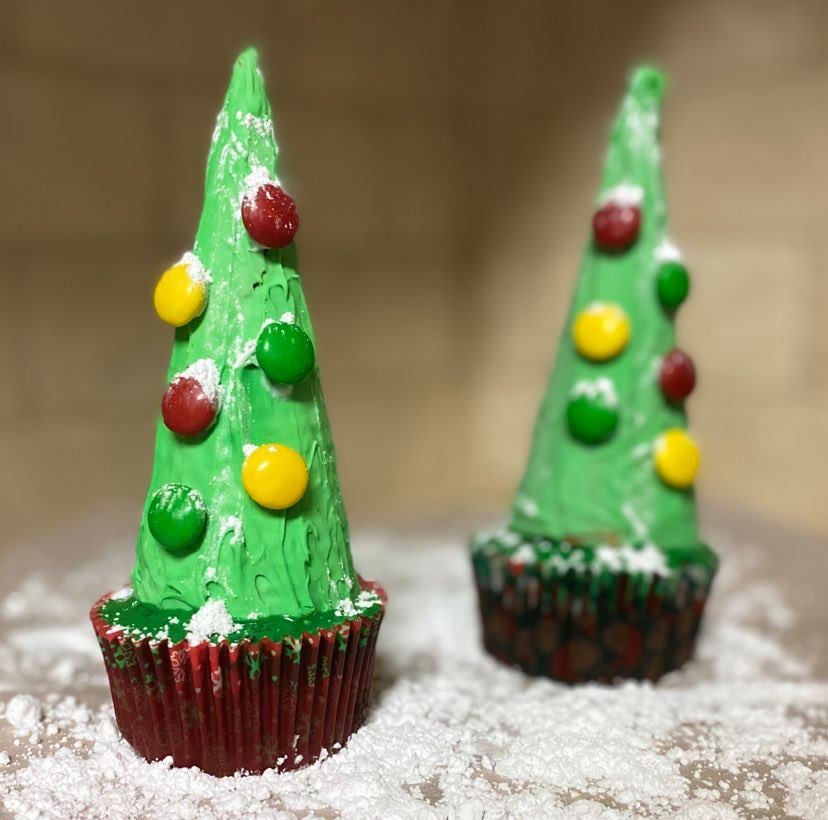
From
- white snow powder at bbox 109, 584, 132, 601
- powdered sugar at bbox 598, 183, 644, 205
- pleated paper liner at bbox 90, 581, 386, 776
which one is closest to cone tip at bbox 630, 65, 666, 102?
powdered sugar at bbox 598, 183, 644, 205

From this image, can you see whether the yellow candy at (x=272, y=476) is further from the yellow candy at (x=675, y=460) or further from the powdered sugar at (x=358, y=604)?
the yellow candy at (x=675, y=460)

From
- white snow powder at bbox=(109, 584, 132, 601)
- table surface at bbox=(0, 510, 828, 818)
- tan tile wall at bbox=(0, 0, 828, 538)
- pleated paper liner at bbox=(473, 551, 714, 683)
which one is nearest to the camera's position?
table surface at bbox=(0, 510, 828, 818)

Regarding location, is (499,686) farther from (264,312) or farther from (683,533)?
(264,312)

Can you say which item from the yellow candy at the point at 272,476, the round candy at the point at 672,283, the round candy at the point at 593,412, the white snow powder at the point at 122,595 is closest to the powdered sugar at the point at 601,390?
the round candy at the point at 593,412

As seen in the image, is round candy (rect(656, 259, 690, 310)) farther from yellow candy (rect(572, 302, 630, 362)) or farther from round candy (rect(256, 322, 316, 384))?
round candy (rect(256, 322, 316, 384))

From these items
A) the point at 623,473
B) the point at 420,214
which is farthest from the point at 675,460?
the point at 420,214

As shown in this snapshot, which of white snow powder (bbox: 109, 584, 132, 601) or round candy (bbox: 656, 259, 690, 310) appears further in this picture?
round candy (bbox: 656, 259, 690, 310)
